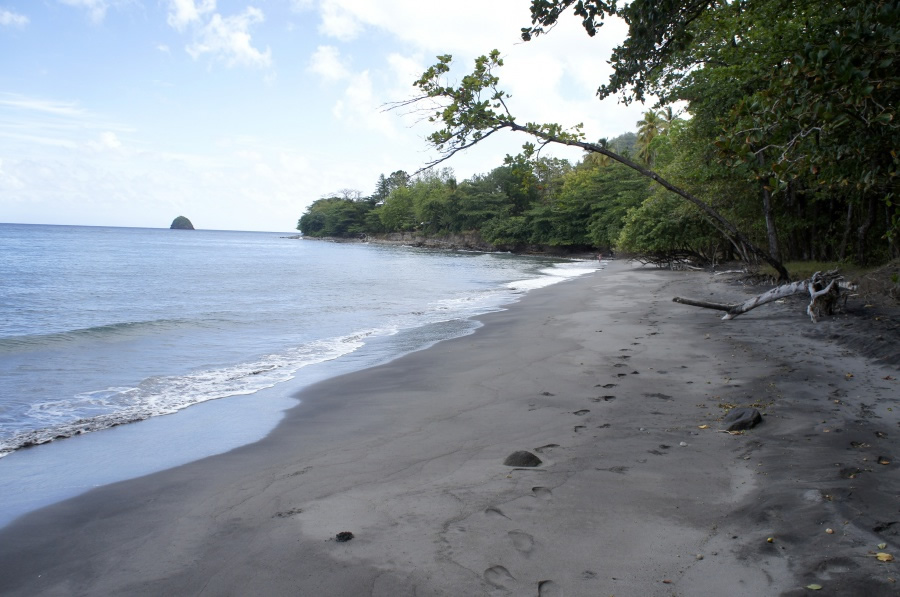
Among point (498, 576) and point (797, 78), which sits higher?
point (797, 78)

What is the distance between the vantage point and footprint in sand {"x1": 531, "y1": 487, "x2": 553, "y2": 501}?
148 inches

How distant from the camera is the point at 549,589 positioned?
2771 millimetres

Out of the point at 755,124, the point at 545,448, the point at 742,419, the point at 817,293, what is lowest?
the point at 545,448

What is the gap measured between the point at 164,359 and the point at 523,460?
8247 mm

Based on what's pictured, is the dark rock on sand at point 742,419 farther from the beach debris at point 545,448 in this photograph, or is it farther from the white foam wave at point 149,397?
the white foam wave at point 149,397

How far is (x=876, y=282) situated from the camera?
10.2 m

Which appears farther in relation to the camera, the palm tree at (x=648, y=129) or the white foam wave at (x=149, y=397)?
the palm tree at (x=648, y=129)

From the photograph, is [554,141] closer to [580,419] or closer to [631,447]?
[580,419]

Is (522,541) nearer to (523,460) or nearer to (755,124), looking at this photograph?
(523,460)

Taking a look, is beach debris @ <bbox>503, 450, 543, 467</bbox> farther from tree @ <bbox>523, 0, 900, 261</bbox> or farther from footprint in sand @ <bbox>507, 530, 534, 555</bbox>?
tree @ <bbox>523, 0, 900, 261</bbox>

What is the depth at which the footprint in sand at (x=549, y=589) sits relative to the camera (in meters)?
2.73

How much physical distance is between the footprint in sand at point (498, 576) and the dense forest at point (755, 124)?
10.9 ft

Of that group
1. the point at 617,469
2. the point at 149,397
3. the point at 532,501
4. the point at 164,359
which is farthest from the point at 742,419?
the point at 164,359

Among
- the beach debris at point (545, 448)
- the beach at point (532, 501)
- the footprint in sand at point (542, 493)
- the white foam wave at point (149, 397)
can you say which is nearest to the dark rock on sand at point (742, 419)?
the beach at point (532, 501)
